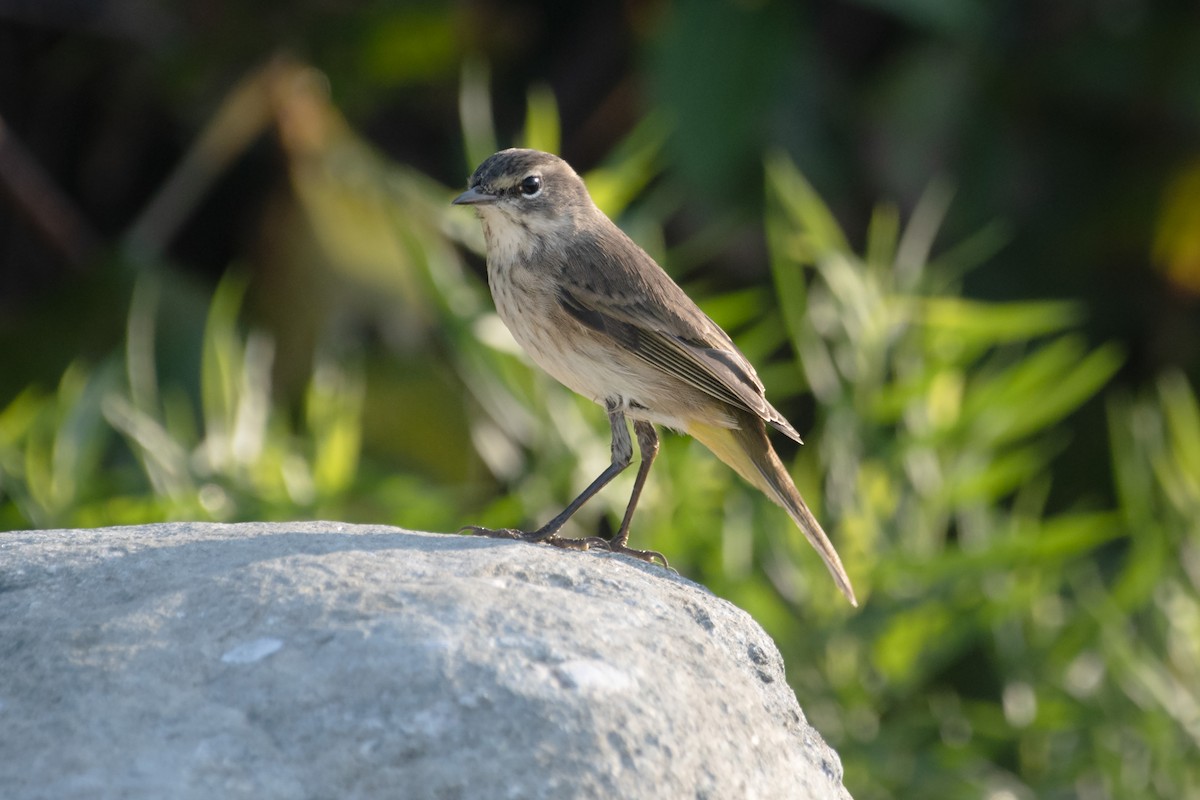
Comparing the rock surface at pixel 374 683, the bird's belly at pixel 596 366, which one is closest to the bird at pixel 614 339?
the bird's belly at pixel 596 366

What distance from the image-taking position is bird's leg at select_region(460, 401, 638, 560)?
3.98 meters

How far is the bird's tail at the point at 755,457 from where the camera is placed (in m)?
4.15

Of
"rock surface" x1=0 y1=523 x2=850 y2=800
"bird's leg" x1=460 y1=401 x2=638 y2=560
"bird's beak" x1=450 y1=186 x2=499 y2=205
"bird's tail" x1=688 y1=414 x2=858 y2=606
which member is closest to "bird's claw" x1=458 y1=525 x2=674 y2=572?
"bird's leg" x1=460 y1=401 x2=638 y2=560

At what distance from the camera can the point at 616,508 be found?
5.24 meters

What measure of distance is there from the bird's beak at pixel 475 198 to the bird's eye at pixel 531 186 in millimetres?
86

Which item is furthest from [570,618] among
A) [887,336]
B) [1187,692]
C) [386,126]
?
[386,126]

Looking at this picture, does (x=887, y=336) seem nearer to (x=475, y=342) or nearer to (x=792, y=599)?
(x=792, y=599)

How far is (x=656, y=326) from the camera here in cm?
418

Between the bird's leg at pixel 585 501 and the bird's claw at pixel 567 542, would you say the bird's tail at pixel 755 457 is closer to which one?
the bird's leg at pixel 585 501

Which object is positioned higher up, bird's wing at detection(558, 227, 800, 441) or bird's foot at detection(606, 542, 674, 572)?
bird's wing at detection(558, 227, 800, 441)

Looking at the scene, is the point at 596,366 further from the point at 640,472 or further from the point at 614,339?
the point at 640,472

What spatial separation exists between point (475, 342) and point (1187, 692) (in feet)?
9.25

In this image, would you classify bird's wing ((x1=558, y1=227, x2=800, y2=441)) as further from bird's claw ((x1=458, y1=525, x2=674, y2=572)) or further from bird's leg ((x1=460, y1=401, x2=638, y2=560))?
bird's claw ((x1=458, y1=525, x2=674, y2=572))

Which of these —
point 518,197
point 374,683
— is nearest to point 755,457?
point 518,197
